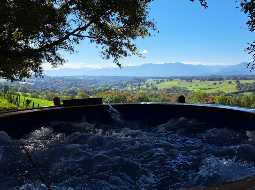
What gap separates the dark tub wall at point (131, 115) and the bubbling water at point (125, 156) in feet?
1.05

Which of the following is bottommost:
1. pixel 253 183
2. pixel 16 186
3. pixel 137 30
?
pixel 16 186

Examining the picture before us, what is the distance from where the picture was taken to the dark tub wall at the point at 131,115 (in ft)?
52.1

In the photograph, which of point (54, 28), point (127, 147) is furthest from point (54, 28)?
point (127, 147)

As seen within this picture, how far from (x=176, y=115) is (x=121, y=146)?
14.5ft

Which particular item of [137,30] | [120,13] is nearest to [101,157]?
[120,13]

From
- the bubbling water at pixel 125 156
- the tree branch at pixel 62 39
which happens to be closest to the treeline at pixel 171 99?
the tree branch at pixel 62 39

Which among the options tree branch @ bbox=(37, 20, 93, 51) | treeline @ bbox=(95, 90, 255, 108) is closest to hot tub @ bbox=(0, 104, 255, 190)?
treeline @ bbox=(95, 90, 255, 108)

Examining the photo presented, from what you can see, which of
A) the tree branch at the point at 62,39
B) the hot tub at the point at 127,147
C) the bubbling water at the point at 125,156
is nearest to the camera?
the bubbling water at the point at 125,156

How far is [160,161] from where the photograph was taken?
1246 cm

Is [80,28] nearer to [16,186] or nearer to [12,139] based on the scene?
[12,139]

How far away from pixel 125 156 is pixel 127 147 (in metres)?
1.26

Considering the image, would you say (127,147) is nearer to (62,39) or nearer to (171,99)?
(62,39)

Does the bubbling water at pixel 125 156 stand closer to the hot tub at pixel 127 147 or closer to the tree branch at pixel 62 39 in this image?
the hot tub at pixel 127 147

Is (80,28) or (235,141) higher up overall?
(80,28)
